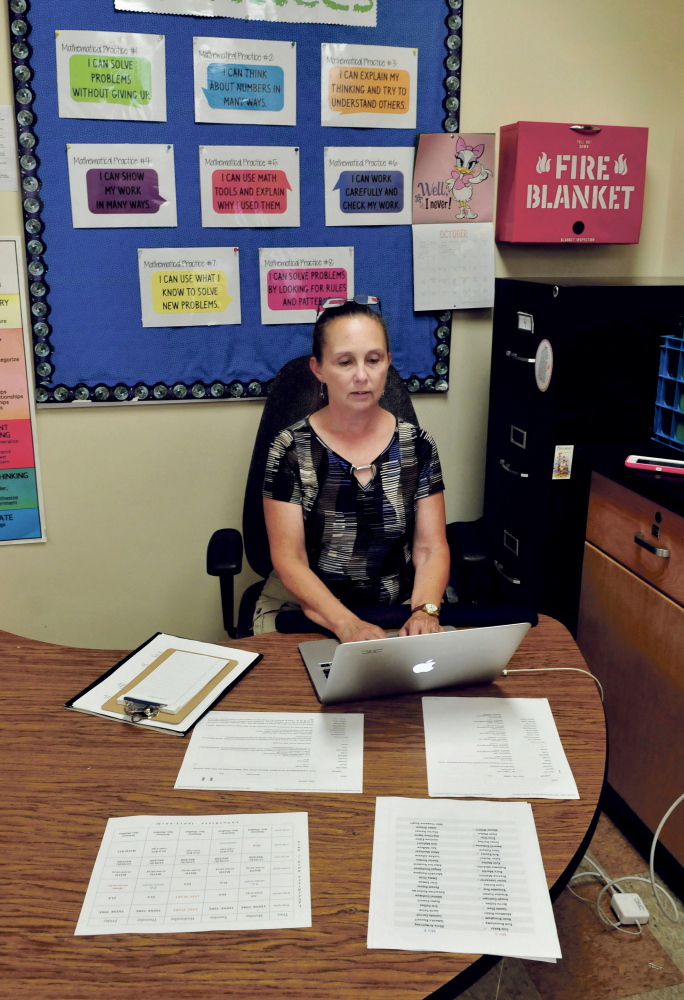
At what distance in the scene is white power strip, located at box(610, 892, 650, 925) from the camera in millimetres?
1789

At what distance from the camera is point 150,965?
0.83 meters

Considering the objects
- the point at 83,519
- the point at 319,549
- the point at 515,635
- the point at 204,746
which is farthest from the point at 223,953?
the point at 83,519

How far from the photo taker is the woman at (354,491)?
68.2 inches

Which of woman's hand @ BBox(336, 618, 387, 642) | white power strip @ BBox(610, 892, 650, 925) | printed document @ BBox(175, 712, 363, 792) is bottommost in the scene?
white power strip @ BBox(610, 892, 650, 925)

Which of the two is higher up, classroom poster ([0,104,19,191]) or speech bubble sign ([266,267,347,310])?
classroom poster ([0,104,19,191])

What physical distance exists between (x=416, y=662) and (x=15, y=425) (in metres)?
1.57

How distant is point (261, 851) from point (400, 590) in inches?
37.8

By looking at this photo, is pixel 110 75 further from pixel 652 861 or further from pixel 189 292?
pixel 652 861

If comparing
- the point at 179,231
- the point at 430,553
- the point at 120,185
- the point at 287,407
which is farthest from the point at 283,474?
the point at 120,185

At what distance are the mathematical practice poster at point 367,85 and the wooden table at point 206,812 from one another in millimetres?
1566

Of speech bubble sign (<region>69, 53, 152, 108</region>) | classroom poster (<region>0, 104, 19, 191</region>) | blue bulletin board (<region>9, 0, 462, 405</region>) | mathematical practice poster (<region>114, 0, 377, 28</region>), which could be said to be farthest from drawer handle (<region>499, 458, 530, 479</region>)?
classroom poster (<region>0, 104, 19, 191</region>)

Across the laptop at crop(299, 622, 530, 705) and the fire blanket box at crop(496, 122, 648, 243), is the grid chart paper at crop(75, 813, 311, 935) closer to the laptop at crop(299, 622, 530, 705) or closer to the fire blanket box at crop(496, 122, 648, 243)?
the laptop at crop(299, 622, 530, 705)

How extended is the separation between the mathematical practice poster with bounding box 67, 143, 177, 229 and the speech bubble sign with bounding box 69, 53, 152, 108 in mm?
114

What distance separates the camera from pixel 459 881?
3.05ft
